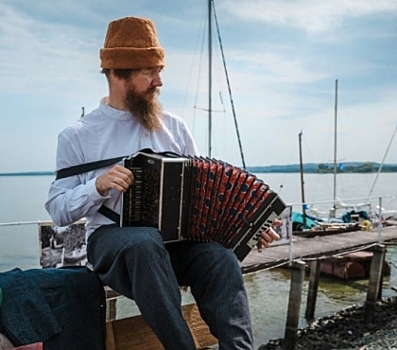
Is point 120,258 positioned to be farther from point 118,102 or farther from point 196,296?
point 118,102

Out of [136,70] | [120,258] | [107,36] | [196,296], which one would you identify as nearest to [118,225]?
[120,258]

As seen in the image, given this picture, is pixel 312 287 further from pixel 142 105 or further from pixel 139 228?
pixel 139 228

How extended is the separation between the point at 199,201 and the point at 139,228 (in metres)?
0.29

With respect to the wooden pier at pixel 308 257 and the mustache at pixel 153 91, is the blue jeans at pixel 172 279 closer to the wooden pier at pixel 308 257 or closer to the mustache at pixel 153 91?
the mustache at pixel 153 91

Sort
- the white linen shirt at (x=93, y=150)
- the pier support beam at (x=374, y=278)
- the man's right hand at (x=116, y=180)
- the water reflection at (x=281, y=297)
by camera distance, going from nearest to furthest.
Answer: the man's right hand at (x=116, y=180) < the white linen shirt at (x=93, y=150) < the pier support beam at (x=374, y=278) < the water reflection at (x=281, y=297)

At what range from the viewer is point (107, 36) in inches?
82.3

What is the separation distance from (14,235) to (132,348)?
3202 mm

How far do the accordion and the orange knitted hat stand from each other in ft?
1.20

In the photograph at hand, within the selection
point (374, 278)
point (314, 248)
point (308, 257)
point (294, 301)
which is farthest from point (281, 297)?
point (308, 257)

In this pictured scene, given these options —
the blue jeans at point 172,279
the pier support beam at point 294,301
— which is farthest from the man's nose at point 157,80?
the pier support beam at point 294,301

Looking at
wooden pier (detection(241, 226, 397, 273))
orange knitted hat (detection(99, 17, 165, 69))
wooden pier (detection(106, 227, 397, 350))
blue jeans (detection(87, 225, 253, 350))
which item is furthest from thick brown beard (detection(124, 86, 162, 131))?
wooden pier (detection(241, 226, 397, 273))

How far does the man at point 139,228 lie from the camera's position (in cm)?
170

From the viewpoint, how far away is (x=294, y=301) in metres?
8.98

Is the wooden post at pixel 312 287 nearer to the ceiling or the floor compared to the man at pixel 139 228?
nearer to the floor
